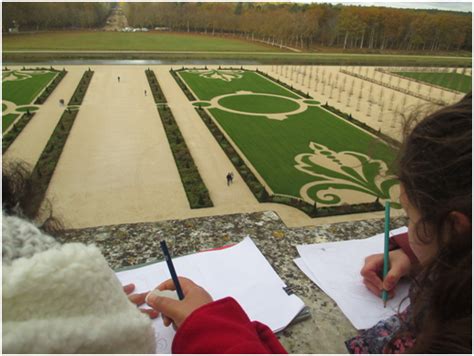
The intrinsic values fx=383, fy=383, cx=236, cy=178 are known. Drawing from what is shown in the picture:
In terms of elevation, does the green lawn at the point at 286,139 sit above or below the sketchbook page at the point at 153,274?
below

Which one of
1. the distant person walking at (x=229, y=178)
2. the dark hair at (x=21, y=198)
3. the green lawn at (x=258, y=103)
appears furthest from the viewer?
the green lawn at (x=258, y=103)

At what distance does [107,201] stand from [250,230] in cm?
913

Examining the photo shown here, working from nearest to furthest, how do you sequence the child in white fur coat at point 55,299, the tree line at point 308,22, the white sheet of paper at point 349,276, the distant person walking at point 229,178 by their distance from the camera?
the child in white fur coat at point 55,299
the white sheet of paper at point 349,276
the distant person walking at point 229,178
the tree line at point 308,22

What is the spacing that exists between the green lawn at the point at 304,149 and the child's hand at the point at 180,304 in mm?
8341

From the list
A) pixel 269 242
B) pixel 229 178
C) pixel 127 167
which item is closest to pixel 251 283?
pixel 269 242

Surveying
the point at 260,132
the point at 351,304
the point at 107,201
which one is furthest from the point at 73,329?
the point at 260,132

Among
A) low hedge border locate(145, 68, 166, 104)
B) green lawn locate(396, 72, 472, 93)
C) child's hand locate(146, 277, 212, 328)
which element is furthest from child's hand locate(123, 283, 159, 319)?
green lawn locate(396, 72, 472, 93)

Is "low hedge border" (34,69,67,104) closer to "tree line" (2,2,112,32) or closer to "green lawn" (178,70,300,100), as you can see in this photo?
"green lawn" (178,70,300,100)

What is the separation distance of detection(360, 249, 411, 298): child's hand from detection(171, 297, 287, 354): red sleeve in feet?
2.86

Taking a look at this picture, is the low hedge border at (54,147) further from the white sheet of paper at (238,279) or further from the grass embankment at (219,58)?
the grass embankment at (219,58)

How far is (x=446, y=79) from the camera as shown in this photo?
115ft

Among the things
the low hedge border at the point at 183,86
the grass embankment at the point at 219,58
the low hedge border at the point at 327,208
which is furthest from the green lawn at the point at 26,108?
the grass embankment at the point at 219,58

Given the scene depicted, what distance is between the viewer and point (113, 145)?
1546 cm

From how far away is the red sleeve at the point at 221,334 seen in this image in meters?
1.39
